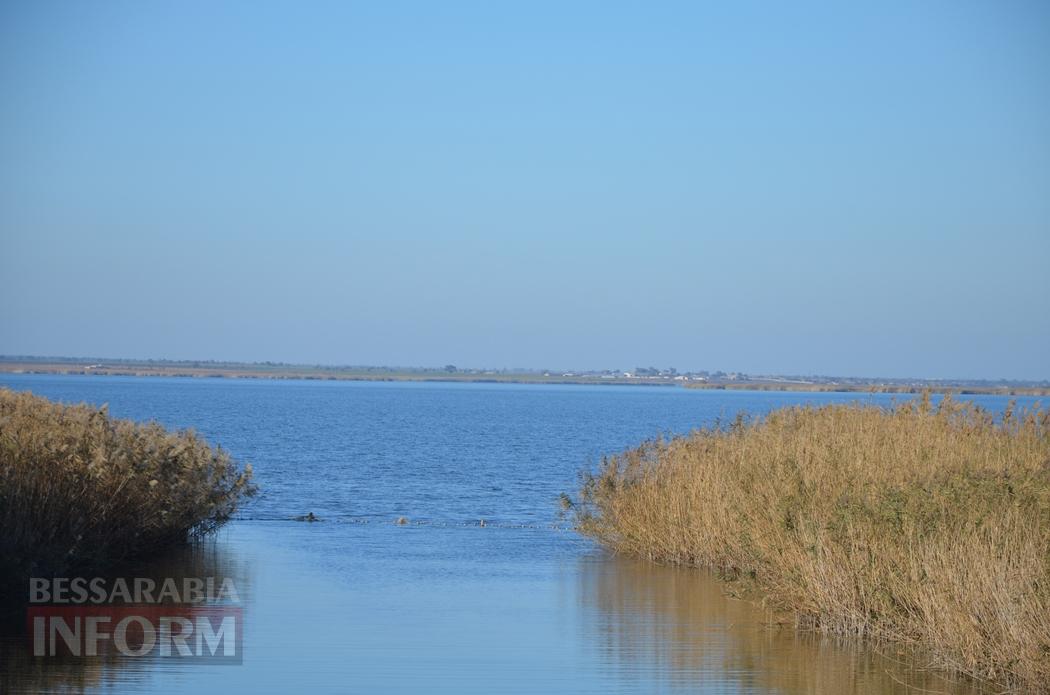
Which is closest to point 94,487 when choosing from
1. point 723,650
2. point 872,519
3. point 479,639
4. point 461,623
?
point 461,623

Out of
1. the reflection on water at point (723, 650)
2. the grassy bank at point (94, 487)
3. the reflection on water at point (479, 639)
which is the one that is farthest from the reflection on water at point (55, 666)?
the reflection on water at point (723, 650)

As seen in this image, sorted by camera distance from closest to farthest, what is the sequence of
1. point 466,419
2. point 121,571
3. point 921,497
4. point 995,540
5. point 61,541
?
point 995,540 < point 921,497 < point 61,541 < point 121,571 < point 466,419

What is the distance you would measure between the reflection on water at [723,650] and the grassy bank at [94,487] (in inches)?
228

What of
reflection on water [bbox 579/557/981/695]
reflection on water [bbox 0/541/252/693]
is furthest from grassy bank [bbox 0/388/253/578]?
reflection on water [bbox 579/557/981/695]

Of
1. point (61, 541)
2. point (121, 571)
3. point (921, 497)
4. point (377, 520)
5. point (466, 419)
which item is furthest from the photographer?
Result: point (466, 419)

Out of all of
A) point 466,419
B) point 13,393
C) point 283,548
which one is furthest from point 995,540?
Answer: point 466,419

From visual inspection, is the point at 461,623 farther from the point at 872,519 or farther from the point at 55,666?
the point at 872,519

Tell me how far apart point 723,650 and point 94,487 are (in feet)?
24.4

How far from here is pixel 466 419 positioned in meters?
87.4

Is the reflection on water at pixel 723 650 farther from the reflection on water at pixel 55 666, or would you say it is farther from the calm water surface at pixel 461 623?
the reflection on water at pixel 55 666

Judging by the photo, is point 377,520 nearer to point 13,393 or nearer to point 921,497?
point 13,393

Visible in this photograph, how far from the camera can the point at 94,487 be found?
14.6 metres

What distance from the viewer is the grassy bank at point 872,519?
10594mm

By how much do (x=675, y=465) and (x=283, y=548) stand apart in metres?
6.38
